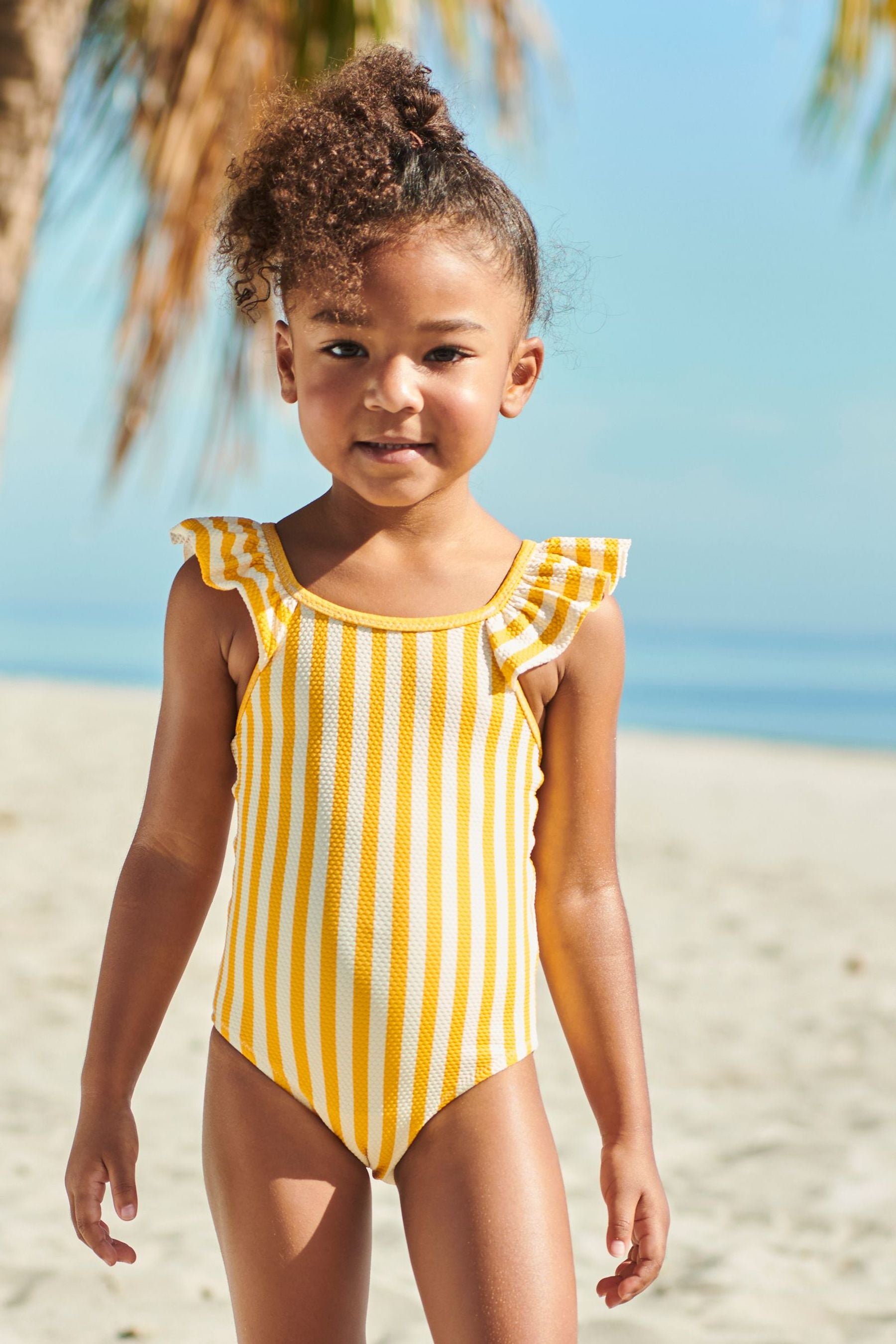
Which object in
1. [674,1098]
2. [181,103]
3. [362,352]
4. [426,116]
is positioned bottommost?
[674,1098]

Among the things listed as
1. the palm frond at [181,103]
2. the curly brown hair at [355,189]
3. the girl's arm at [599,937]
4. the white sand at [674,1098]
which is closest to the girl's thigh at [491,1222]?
the girl's arm at [599,937]

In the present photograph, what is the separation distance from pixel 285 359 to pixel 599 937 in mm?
783

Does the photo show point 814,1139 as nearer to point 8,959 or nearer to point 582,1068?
point 582,1068

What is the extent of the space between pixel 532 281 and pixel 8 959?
4262mm

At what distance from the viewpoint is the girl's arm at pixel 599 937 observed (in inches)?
61.2

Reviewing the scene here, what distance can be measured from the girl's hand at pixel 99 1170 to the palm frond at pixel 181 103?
3337 millimetres

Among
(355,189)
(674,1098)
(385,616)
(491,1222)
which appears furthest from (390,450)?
(674,1098)

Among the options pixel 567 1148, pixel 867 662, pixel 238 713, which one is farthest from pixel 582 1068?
pixel 867 662

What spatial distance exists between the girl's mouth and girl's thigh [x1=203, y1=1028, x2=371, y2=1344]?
27.4 inches

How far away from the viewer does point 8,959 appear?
5.16 m

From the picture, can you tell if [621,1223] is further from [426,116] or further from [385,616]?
[426,116]

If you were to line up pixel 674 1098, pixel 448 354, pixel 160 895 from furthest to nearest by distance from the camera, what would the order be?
pixel 674 1098 < pixel 160 895 < pixel 448 354

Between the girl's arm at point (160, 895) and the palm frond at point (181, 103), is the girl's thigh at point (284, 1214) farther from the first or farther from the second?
the palm frond at point (181, 103)

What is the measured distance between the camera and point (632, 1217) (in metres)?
1.55
